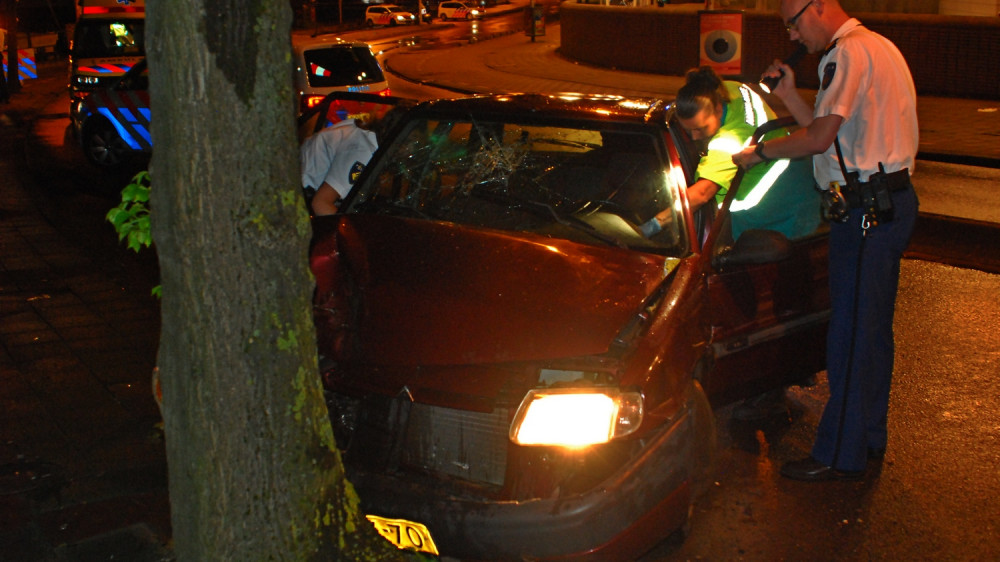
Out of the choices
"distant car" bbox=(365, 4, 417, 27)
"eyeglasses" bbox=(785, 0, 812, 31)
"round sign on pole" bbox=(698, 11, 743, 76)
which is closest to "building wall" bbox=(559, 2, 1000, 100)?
"round sign on pole" bbox=(698, 11, 743, 76)

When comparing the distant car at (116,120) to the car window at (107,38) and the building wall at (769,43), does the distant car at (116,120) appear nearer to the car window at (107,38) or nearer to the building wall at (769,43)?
the car window at (107,38)

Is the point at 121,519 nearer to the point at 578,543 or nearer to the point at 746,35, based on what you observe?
the point at 578,543

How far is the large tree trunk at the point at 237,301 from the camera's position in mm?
2645

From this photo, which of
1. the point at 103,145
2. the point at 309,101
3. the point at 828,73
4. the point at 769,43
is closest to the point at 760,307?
the point at 828,73

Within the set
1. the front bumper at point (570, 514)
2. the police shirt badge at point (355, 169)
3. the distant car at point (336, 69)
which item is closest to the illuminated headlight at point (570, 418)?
the front bumper at point (570, 514)

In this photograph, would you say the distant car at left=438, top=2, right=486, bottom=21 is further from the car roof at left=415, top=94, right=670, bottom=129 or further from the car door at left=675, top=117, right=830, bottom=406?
the car door at left=675, top=117, right=830, bottom=406

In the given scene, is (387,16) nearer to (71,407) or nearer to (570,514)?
(71,407)

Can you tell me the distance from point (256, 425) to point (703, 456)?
4.82 ft

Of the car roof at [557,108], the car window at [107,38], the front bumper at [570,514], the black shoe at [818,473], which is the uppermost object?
the car roof at [557,108]

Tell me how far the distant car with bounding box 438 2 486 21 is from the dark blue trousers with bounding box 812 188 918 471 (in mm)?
54750

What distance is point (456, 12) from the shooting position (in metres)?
56.9

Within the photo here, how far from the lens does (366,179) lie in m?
4.59

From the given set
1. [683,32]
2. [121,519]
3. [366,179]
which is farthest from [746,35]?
[121,519]

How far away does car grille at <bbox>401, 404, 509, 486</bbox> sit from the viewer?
3184mm
